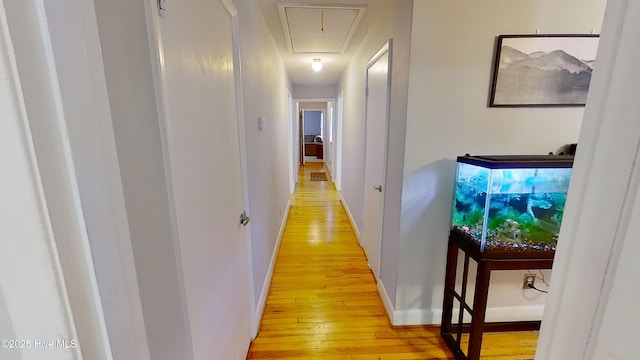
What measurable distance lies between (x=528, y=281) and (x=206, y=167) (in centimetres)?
226

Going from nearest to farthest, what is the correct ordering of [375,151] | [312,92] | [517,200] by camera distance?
[517,200], [375,151], [312,92]

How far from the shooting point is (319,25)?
7.93ft

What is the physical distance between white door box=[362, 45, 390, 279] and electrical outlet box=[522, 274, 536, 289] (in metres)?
1.05

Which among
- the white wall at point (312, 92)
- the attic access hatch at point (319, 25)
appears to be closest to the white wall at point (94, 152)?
the attic access hatch at point (319, 25)

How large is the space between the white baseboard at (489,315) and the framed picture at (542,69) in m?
1.45

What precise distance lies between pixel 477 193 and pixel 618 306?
1.31 metres

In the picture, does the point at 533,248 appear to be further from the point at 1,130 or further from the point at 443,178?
Result: the point at 1,130

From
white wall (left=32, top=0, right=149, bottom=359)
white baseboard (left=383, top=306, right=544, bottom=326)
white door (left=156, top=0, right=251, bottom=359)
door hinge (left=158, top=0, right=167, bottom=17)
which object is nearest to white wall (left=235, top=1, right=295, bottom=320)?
white door (left=156, top=0, right=251, bottom=359)

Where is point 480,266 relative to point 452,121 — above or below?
below

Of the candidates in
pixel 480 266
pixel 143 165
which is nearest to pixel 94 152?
pixel 143 165

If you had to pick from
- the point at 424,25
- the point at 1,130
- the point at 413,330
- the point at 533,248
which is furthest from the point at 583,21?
the point at 1,130

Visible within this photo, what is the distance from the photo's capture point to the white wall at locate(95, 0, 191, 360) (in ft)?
1.95

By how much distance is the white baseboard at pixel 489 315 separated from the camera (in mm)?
1936

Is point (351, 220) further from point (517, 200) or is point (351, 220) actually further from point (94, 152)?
point (94, 152)
